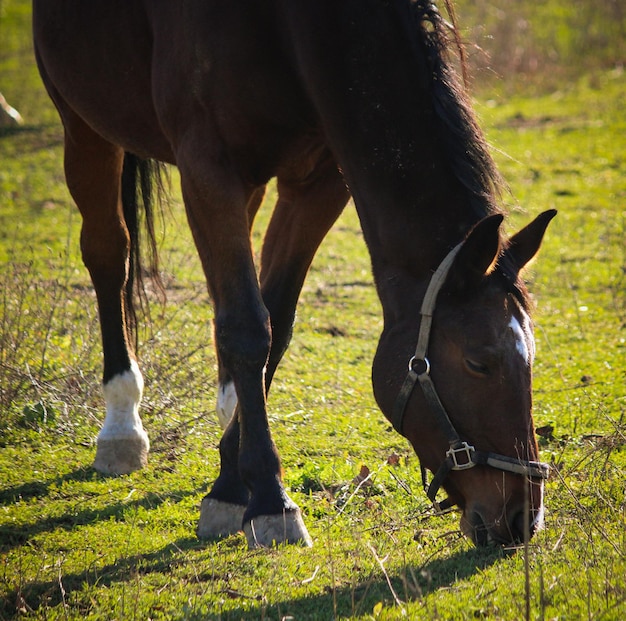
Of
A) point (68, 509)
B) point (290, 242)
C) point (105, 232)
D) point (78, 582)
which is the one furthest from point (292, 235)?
point (78, 582)

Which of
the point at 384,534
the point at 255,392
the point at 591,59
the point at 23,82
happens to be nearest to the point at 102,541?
the point at 255,392

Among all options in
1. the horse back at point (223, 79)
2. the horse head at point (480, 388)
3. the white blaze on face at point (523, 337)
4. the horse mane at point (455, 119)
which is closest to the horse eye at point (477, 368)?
the horse head at point (480, 388)

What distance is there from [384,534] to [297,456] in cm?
105

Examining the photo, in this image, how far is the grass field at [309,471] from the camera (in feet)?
9.08

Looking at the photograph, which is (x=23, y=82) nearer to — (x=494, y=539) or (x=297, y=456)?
(x=297, y=456)

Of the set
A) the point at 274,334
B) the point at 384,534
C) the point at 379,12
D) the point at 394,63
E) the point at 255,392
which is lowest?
the point at 384,534

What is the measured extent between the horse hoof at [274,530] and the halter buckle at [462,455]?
0.67 meters

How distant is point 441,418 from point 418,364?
20cm

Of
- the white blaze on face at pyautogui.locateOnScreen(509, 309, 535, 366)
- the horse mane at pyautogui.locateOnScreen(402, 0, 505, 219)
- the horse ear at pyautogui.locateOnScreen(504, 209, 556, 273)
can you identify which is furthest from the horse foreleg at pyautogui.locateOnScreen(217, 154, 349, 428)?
the white blaze on face at pyautogui.locateOnScreen(509, 309, 535, 366)

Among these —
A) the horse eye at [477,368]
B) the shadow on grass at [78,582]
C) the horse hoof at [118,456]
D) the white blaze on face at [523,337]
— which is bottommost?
the shadow on grass at [78,582]

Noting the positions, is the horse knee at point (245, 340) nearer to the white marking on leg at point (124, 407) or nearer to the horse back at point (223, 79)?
the horse back at point (223, 79)

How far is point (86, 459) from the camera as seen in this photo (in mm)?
4340

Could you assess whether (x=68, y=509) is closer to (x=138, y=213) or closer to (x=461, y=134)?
(x=138, y=213)

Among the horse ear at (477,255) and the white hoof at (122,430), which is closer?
the horse ear at (477,255)
